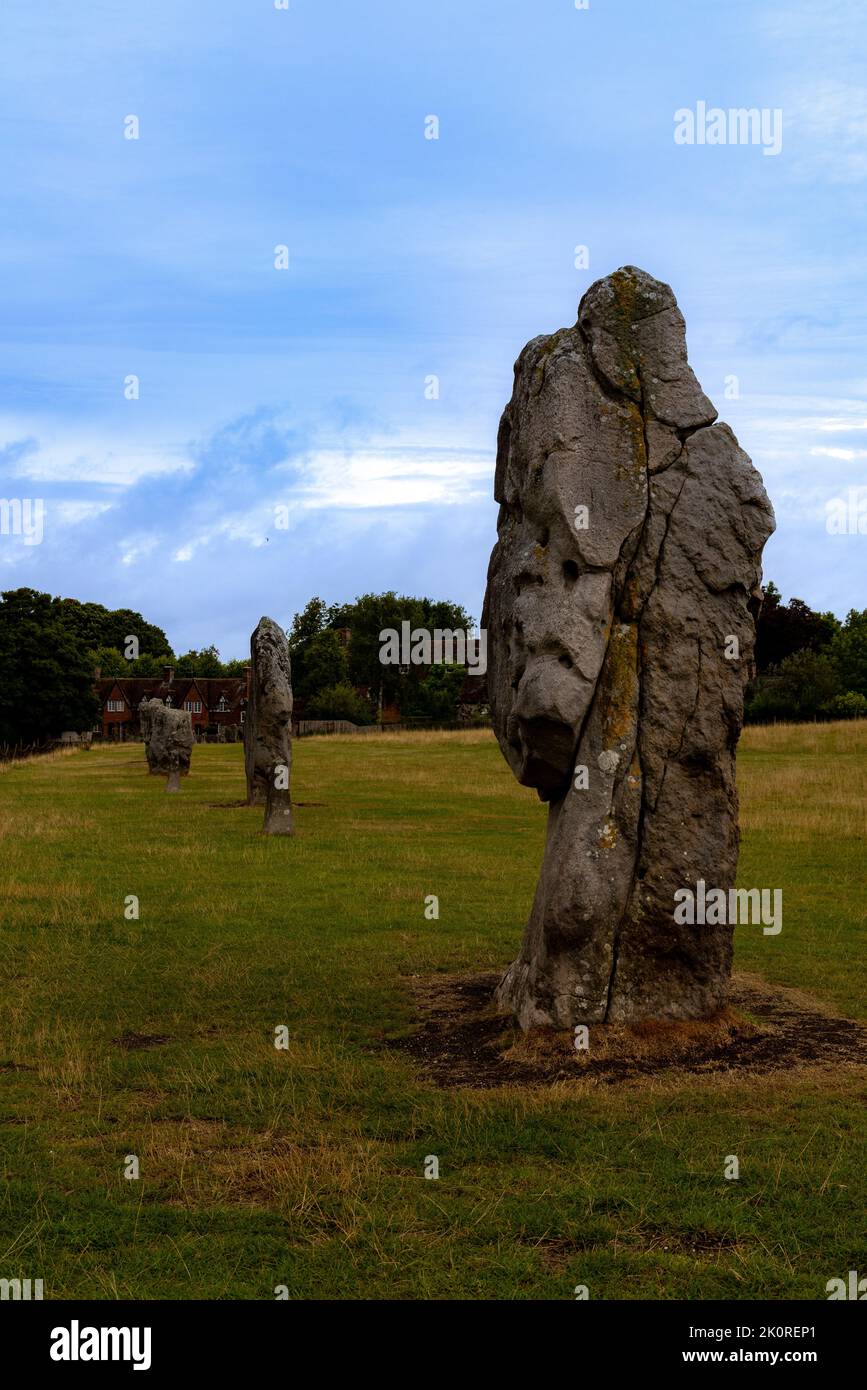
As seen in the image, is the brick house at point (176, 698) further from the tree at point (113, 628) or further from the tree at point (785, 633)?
the tree at point (785, 633)

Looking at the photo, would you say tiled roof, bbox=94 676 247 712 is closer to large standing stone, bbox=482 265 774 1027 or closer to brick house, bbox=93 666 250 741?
brick house, bbox=93 666 250 741

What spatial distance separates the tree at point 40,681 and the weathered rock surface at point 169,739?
127ft

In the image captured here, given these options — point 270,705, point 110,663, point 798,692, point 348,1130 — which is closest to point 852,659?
point 798,692

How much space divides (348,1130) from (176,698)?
10964 centimetres

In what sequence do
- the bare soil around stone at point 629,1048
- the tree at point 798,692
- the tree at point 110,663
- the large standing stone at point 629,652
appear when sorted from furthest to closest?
the tree at point 110,663, the tree at point 798,692, the large standing stone at point 629,652, the bare soil around stone at point 629,1048

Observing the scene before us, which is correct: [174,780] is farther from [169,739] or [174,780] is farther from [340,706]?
[340,706]

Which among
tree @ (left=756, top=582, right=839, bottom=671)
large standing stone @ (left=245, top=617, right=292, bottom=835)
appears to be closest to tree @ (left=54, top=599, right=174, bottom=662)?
tree @ (left=756, top=582, right=839, bottom=671)

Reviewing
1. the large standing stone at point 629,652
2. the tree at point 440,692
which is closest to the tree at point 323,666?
the tree at point 440,692

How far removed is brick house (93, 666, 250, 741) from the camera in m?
114

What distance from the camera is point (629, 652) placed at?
34.8 feet

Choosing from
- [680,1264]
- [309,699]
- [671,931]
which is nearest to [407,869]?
[671,931]

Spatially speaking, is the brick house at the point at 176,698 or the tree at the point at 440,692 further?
the brick house at the point at 176,698

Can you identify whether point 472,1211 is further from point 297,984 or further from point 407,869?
point 407,869

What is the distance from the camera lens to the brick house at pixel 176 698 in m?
114
